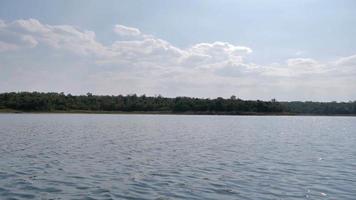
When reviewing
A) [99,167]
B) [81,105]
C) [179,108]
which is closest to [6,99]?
[81,105]

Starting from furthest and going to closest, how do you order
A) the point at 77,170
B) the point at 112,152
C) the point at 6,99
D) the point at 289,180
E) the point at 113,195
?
the point at 6,99, the point at 112,152, the point at 77,170, the point at 289,180, the point at 113,195

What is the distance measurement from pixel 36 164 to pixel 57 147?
35.4 ft

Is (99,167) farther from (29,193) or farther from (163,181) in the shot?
(29,193)

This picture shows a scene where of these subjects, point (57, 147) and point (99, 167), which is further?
point (57, 147)

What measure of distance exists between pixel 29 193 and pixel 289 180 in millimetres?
12426

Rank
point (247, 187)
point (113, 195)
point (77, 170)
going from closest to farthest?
point (113, 195)
point (247, 187)
point (77, 170)

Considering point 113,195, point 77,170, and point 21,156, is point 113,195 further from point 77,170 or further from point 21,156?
point 21,156

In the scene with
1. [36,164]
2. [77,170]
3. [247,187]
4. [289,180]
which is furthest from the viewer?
[36,164]

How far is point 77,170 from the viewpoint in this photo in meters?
24.2

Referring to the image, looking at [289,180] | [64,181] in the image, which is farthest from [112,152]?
[289,180]

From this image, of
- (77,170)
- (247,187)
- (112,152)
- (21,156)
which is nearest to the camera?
(247,187)

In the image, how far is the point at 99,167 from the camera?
25594mm

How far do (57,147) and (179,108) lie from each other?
16303 cm

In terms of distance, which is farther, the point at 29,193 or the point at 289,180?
the point at 289,180
